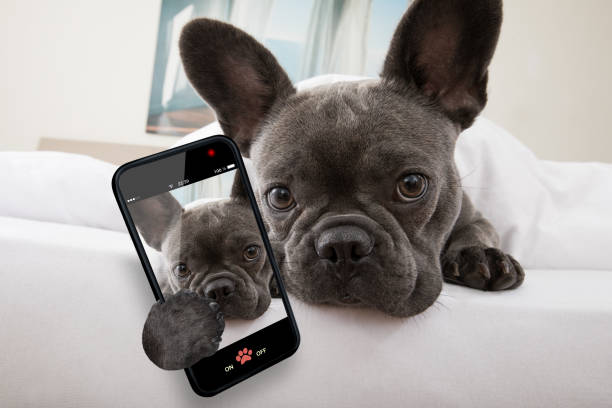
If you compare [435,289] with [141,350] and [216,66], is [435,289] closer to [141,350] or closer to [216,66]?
[141,350]

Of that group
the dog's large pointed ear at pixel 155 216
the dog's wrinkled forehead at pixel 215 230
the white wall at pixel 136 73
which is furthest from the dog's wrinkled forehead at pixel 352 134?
the white wall at pixel 136 73

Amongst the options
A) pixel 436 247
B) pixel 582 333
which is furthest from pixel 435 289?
pixel 582 333

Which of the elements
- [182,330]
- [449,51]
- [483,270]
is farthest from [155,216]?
[449,51]

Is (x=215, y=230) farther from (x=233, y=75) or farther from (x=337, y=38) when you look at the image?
(x=337, y=38)

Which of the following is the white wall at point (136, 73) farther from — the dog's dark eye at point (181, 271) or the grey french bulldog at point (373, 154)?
the dog's dark eye at point (181, 271)

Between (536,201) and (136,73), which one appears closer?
(536,201)

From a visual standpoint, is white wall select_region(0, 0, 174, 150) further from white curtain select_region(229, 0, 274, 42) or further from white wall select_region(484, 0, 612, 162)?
white wall select_region(484, 0, 612, 162)

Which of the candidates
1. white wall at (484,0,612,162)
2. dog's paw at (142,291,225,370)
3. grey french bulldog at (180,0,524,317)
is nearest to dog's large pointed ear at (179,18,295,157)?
grey french bulldog at (180,0,524,317)
